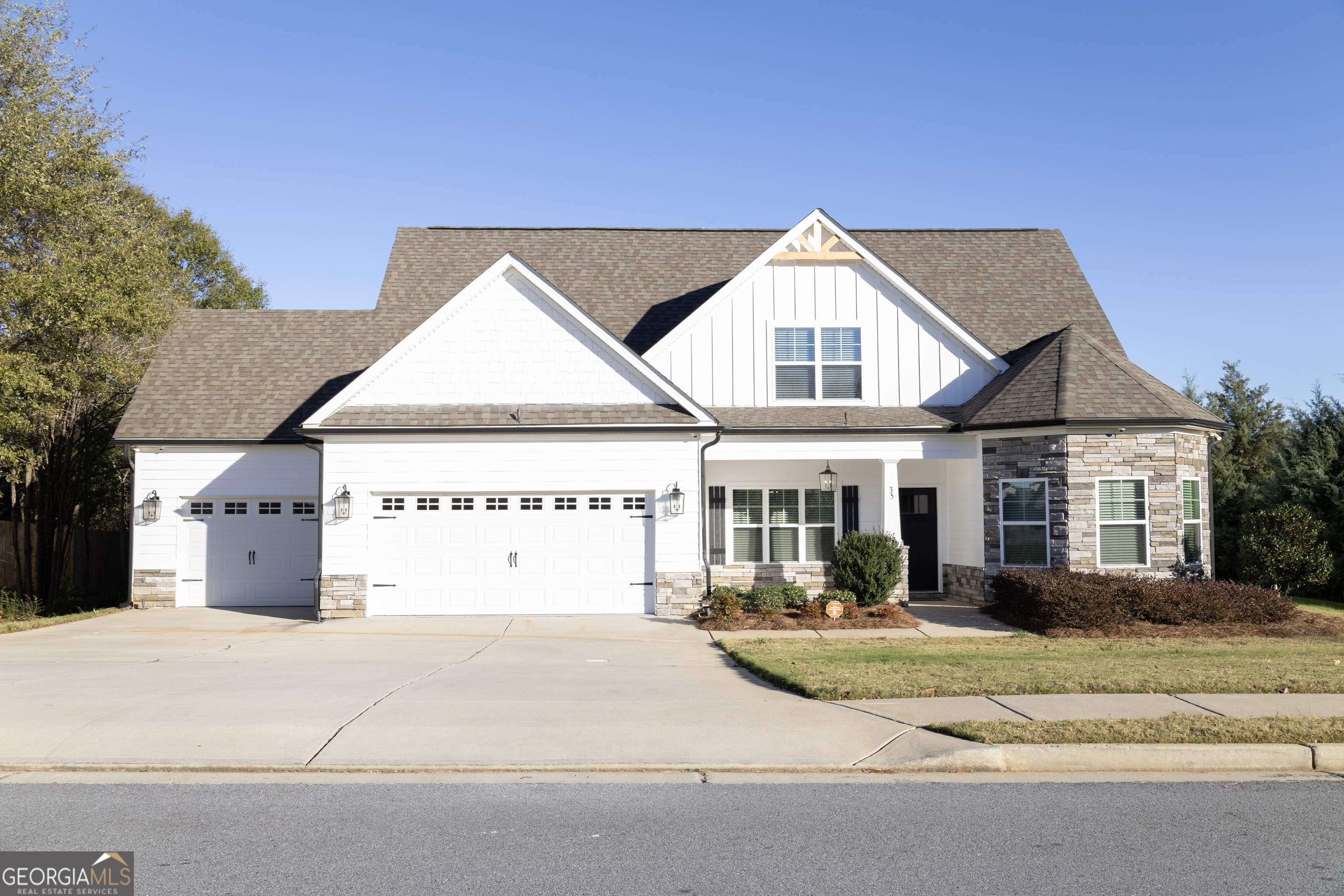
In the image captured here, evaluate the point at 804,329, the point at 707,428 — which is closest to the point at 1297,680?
the point at 707,428

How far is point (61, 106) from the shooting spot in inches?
833

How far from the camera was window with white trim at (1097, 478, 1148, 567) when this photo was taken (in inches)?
672

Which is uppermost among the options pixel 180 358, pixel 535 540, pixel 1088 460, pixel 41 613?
pixel 180 358

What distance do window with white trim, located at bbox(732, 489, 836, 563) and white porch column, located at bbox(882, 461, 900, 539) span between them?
61.1 inches

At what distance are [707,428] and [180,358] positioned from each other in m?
12.3

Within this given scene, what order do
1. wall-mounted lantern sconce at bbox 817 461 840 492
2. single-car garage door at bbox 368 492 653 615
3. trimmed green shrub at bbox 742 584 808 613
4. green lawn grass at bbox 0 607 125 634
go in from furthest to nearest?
wall-mounted lantern sconce at bbox 817 461 840 492 < single-car garage door at bbox 368 492 653 615 < trimmed green shrub at bbox 742 584 808 613 < green lawn grass at bbox 0 607 125 634

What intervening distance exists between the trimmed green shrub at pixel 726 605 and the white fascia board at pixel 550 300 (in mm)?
3187

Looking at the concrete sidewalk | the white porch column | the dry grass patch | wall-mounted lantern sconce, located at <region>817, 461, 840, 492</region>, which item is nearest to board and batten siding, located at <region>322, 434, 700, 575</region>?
wall-mounted lantern sconce, located at <region>817, 461, 840, 492</region>

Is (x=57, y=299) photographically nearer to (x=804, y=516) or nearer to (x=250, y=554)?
(x=250, y=554)

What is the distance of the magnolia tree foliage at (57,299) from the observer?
18.9 metres

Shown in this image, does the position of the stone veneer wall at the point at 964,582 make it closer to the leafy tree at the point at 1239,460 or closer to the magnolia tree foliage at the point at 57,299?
the leafy tree at the point at 1239,460

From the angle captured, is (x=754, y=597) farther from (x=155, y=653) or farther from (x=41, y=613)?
(x=41, y=613)

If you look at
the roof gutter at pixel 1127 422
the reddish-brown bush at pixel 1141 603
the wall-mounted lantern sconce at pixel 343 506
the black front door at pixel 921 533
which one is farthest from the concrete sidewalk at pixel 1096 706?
the black front door at pixel 921 533

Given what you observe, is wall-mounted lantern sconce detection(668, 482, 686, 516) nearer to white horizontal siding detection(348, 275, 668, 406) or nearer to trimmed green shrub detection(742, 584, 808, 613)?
white horizontal siding detection(348, 275, 668, 406)
